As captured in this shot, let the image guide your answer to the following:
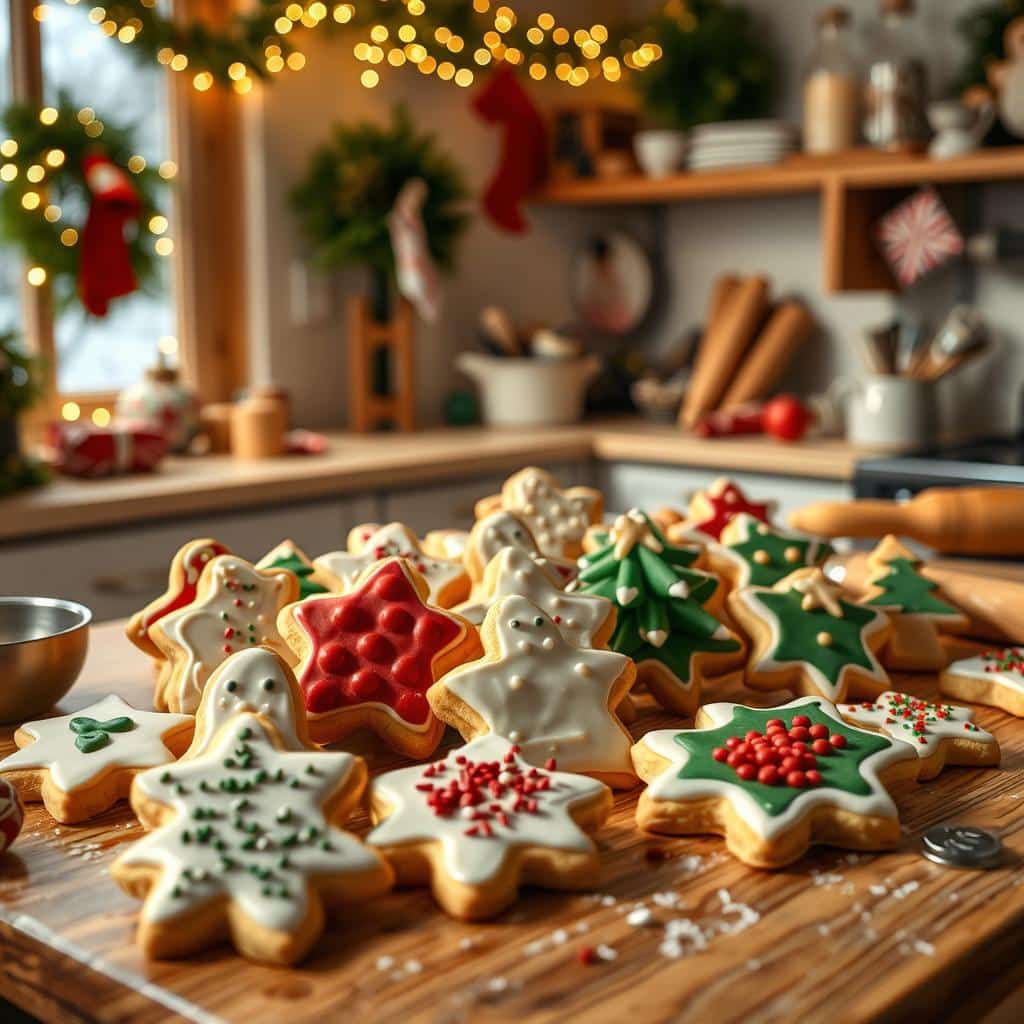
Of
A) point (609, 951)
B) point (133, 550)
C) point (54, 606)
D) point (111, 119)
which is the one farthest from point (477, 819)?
point (111, 119)

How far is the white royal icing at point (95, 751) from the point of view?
82cm

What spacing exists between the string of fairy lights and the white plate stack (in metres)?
0.50

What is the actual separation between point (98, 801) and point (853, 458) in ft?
6.45

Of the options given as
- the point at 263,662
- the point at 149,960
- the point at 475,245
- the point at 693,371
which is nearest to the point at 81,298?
the point at 475,245

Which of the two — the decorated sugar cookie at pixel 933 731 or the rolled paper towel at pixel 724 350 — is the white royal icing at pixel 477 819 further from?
the rolled paper towel at pixel 724 350

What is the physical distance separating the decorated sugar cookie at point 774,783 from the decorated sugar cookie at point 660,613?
115mm

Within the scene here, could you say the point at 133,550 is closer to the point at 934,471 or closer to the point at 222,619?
the point at 222,619

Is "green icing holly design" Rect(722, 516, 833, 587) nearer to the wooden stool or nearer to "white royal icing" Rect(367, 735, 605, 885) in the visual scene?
"white royal icing" Rect(367, 735, 605, 885)

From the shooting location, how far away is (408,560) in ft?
3.58

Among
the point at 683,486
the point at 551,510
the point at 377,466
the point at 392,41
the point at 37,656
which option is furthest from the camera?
the point at 392,41

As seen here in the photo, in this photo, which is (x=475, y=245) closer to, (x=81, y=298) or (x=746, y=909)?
(x=81, y=298)

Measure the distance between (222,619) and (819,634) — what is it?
1.49ft

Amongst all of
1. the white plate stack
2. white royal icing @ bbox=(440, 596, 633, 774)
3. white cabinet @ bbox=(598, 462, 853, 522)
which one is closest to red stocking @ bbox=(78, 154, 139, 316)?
white cabinet @ bbox=(598, 462, 853, 522)

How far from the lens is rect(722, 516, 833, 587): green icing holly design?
1117mm
